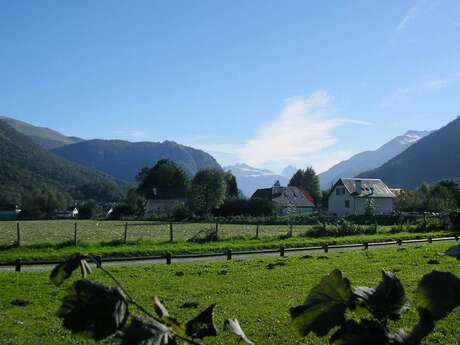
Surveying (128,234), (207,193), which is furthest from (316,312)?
(207,193)

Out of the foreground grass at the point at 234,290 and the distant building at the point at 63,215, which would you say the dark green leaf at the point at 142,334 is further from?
the distant building at the point at 63,215

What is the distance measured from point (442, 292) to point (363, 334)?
20cm

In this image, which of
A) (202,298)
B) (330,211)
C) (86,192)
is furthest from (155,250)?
(86,192)

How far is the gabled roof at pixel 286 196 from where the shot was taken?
99000 mm

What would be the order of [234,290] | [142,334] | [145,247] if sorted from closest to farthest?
[142,334]
[234,290]
[145,247]

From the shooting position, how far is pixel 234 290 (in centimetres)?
1385

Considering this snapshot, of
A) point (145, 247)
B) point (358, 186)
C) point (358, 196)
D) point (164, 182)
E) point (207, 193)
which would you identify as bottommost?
point (145, 247)

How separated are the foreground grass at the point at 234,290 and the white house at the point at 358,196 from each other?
6132cm

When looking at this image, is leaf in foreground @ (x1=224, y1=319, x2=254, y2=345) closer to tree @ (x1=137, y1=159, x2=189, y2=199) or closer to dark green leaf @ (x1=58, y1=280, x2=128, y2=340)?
dark green leaf @ (x1=58, y1=280, x2=128, y2=340)

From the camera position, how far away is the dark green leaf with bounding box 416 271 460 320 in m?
1.12

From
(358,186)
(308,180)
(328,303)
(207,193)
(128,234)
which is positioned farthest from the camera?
(308,180)

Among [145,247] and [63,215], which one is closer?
[145,247]

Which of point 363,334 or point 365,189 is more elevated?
point 365,189

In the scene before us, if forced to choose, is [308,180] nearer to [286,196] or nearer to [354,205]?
[286,196]
